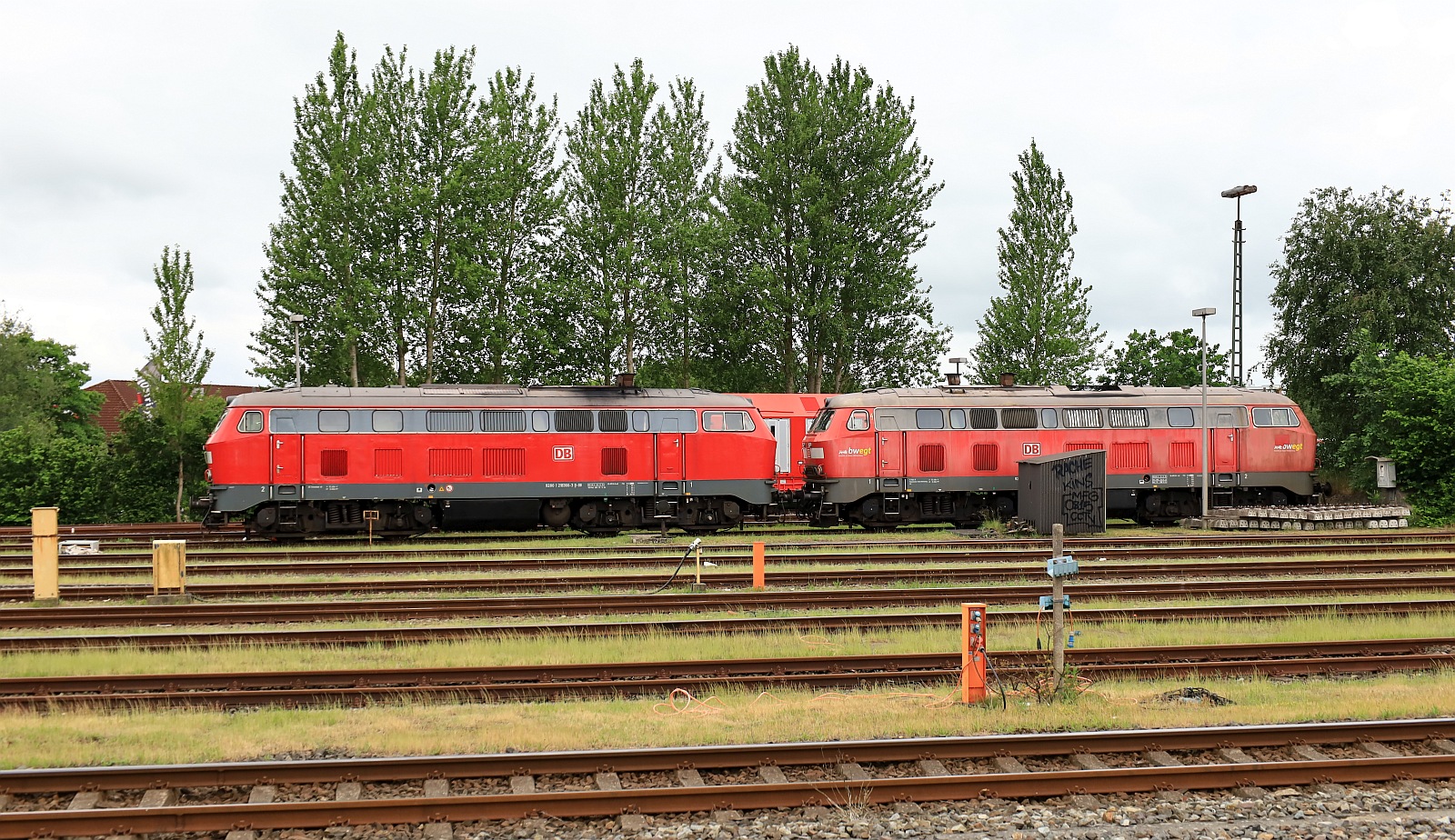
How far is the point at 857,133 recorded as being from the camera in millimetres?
44469

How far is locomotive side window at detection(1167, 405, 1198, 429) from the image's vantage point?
1208 inches

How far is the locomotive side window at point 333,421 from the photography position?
2588 centimetres

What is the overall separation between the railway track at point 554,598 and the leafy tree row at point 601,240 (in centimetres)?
2090

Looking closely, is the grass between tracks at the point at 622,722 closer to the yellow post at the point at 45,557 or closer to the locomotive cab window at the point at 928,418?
the yellow post at the point at 45,557

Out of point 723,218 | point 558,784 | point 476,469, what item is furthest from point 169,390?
point 558,784

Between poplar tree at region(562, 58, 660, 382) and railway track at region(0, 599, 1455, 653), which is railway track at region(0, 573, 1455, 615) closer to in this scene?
railway track at region(0, 599, 1455, 653)

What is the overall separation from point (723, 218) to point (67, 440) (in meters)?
23.9

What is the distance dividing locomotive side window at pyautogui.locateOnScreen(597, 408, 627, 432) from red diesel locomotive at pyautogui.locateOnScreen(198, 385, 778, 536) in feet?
0.08

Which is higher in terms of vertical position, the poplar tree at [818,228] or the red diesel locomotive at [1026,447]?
the poplar tree at [818,228]

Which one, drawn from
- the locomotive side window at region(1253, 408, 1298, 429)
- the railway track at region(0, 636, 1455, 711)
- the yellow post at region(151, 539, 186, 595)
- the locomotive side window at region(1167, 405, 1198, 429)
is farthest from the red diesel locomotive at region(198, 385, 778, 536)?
the railway track at region(0, 636, 1455, 711)

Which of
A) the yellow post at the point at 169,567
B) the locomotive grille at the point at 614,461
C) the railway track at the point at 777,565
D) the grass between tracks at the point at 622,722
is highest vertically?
the locomotive grille at the point at 614,461

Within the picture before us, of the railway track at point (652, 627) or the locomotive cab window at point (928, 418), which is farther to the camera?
the locomotive cab window at point (928, 418)

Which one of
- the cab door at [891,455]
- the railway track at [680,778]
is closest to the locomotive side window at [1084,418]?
the cab door at [891,455]

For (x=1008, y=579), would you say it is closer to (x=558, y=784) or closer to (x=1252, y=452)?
(x=558, y=784)
